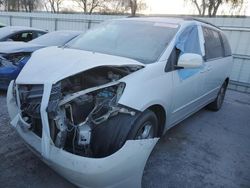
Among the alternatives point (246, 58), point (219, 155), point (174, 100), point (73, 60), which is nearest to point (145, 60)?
point (174, 100)

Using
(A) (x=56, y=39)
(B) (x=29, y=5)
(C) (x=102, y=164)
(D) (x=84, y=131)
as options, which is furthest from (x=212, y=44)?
(B) (x=29, y=5)

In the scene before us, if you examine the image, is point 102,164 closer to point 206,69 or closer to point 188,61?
point 188,61

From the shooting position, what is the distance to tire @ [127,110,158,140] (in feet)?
7.18

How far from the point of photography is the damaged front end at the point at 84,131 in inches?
75.2

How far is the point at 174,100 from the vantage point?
2963 mm

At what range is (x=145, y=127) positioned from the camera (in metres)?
2.52

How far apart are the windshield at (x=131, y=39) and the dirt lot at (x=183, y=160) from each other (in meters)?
1.35

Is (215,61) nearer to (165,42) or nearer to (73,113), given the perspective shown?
(165,42)

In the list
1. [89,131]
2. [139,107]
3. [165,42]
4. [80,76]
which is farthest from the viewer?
[165,42]

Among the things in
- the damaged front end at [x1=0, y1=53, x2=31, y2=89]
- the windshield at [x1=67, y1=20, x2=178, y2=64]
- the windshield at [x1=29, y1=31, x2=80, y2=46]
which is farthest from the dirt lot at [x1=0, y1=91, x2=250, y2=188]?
the windshield at [x1=29, y1=31, x2=80, y2=46]

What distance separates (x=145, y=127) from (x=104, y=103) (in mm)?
591

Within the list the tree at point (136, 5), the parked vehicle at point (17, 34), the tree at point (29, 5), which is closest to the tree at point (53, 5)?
the tree at point (29, 5)

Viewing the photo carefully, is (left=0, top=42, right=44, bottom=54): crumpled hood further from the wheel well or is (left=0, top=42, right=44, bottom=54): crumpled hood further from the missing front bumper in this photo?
the wheel well

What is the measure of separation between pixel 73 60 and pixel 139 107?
79cm
